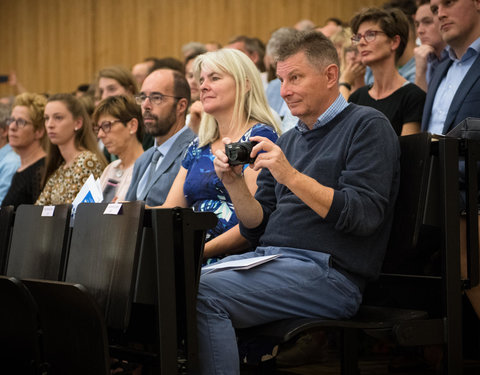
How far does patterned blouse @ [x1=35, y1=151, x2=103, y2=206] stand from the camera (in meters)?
3.89

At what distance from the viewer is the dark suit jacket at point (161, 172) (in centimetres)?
327

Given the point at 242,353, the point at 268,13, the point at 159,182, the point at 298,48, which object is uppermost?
the point at 268,13

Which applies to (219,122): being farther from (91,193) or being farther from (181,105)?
(181,105)

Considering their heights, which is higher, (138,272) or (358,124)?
(358,124)

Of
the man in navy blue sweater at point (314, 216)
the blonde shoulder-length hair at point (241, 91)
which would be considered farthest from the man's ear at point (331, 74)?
the blonde shoulder-length hair at point (241, 91)

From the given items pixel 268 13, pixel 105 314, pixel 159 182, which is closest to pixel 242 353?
pixel 105 314

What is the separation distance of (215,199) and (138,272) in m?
0.97

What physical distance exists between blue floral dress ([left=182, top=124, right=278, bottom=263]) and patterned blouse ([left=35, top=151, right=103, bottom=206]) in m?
1.20

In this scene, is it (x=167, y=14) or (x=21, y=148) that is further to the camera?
(x=167, y=14)

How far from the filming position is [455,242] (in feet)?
6.42

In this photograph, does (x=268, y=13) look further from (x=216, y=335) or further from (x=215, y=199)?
(x=216, y=335)

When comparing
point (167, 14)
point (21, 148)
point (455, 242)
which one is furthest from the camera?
point (167, 14)

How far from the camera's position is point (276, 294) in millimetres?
1963

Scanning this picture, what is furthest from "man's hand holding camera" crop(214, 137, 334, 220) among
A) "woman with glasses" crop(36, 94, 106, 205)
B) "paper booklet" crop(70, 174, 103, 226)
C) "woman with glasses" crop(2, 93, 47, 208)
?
"woman with glasses" crop(2, 93, 47, 208)
